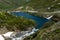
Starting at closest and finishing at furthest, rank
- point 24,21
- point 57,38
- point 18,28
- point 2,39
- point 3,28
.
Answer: point 57,38 < point 2,39 < point 3,28 < point 18,28 < point 24,21

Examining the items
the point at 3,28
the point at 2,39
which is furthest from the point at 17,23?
the point at 2,39

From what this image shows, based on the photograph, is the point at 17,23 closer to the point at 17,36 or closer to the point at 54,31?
the point at 17,36

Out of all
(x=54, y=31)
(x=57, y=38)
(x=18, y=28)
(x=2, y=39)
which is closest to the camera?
(x=57, y=38)

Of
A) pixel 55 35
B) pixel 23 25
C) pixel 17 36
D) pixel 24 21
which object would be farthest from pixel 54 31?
pixel 24 21

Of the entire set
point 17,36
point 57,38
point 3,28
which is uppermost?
point 3,28

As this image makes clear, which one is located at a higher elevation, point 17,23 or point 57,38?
point 17,23

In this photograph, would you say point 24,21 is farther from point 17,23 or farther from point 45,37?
point 45,37

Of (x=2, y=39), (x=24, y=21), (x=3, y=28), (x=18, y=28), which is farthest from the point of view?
(x=24, y=21)

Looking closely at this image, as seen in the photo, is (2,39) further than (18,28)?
No

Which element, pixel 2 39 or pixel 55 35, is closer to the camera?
pixel 55 35
